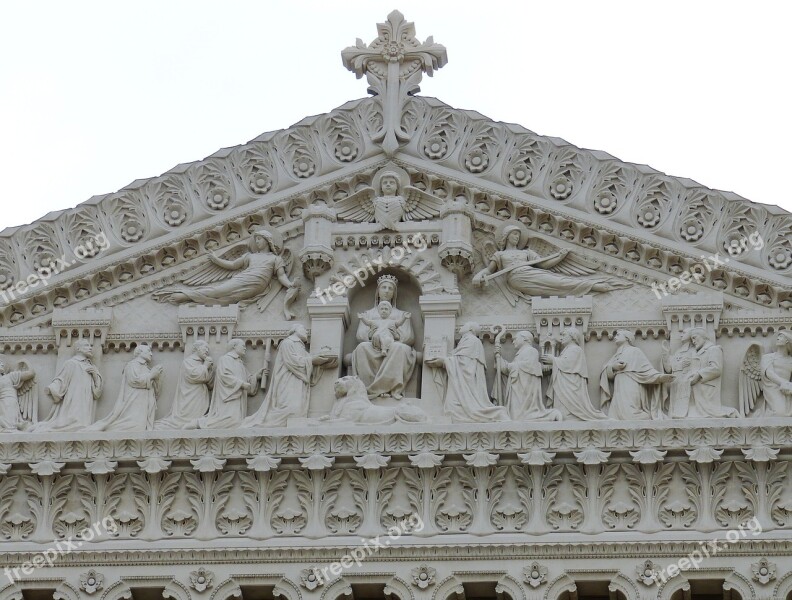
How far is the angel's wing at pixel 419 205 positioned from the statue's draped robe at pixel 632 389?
102 inches

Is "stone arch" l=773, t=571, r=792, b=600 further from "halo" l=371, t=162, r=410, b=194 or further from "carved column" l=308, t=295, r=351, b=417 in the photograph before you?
"halo" l=371, t=162, r=410, b=194

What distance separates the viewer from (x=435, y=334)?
81.3 ft

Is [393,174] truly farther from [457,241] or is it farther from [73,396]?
[73,396]

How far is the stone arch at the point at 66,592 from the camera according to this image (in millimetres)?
23672

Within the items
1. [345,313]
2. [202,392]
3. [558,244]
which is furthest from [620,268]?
[202,392]

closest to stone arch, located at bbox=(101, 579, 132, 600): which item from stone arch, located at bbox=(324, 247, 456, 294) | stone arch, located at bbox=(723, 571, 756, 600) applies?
stone arch, located at bbox=(324, 247, 456, 294)

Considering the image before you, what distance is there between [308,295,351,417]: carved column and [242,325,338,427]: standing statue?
7 centimetres

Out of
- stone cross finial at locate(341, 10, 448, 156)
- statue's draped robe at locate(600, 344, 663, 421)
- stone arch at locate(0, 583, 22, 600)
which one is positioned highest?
stone cross finial at locate(341, 10, 448, 156)

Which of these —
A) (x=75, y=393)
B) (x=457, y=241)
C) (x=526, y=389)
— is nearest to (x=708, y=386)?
(x=526, y=389)

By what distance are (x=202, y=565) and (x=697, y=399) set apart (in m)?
4.83

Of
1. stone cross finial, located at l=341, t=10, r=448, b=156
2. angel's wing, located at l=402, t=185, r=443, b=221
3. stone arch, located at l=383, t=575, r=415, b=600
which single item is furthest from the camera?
stone cross finial, located at l=341, t=10, r=448, b=156

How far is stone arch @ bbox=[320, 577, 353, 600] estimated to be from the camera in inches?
923

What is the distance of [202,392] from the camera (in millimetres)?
24672

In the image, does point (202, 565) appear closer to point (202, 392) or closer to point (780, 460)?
point (202, 392)
